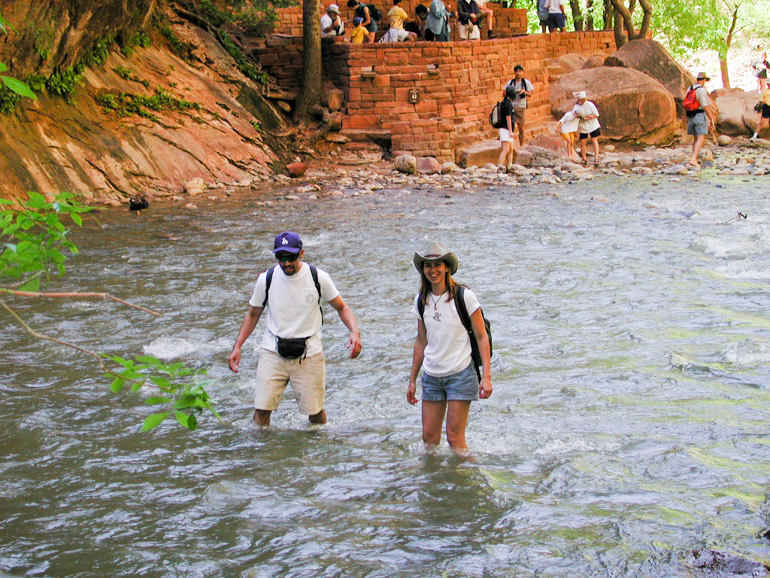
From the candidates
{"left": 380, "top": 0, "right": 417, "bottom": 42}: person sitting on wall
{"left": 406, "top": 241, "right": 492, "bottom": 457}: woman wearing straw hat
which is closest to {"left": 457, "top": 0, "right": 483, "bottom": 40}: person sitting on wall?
{"left": 380, "top": 0, "right": 417, "bottom": 42}: person sitting on wall

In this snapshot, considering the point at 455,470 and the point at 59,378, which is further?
the point at 59,378

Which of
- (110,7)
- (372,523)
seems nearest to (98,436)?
Answer: (372,523)

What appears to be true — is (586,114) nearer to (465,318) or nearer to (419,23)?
(419,23)

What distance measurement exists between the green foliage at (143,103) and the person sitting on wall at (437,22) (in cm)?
781

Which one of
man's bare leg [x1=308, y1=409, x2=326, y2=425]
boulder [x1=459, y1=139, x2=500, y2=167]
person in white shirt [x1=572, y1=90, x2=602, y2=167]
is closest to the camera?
man's bare leg [x1=308, y1=409, x2=326, y2=425]

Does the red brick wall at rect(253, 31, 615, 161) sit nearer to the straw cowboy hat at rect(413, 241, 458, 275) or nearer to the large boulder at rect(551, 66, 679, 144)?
the large boulder at rect(551, 66, 679, 144)

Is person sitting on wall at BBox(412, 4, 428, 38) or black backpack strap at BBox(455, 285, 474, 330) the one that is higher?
person sitting on wall at BBox(412, 4, 428, 38)

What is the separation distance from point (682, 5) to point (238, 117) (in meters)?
20.4

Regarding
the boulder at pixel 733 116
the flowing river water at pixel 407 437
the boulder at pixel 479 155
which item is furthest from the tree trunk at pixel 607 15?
the flowing river water at pixel 407 437

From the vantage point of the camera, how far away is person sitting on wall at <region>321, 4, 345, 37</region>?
85.7ft

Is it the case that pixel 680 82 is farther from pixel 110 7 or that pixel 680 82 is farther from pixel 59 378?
pixel 59 378

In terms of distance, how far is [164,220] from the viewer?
16.1 m

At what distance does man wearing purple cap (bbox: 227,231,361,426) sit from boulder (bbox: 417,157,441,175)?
15635 millimetres

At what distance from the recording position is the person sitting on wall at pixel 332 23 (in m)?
26.1
